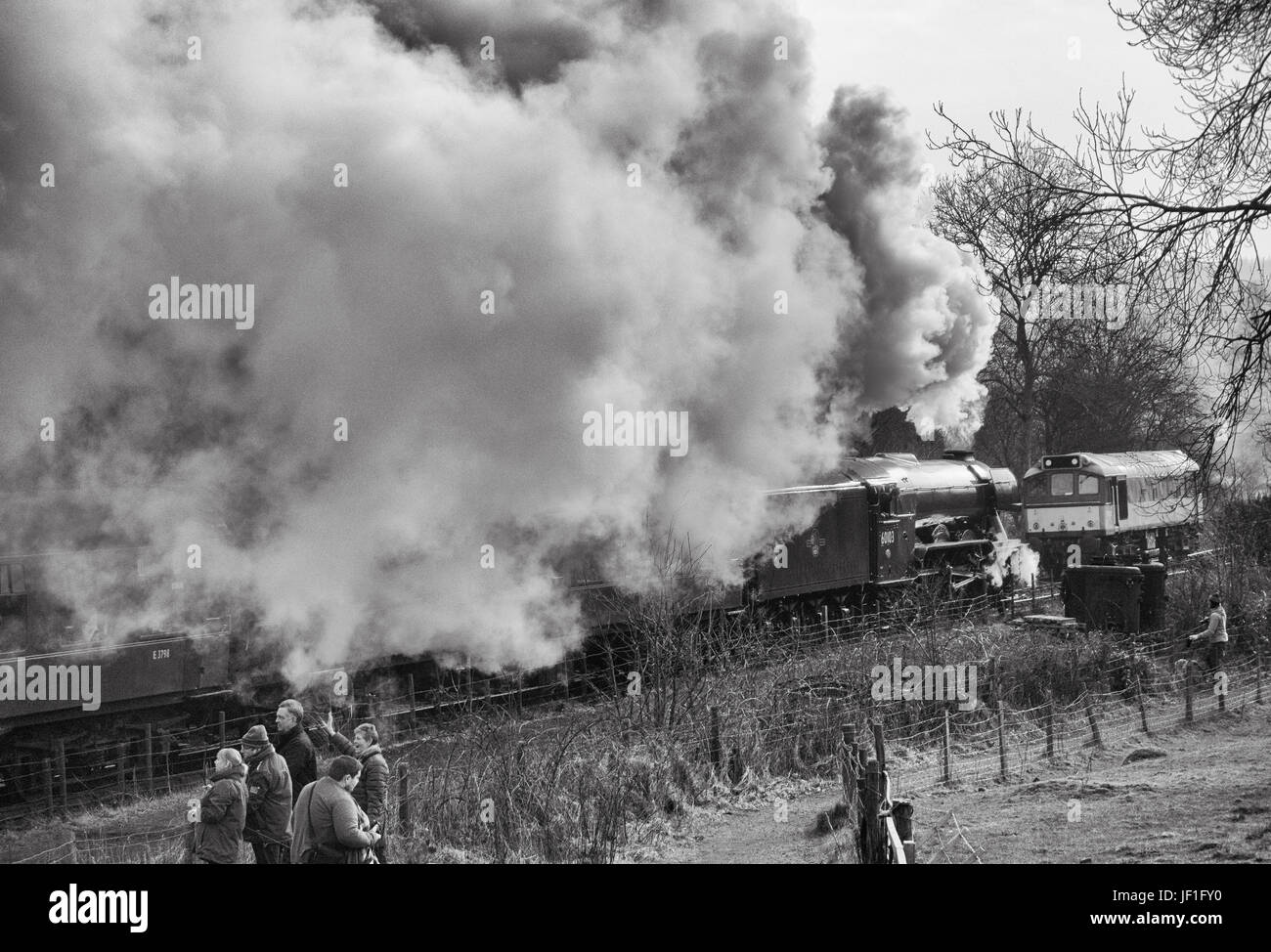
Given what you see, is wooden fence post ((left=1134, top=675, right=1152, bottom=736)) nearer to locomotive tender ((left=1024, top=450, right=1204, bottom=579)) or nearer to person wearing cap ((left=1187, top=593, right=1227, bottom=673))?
person wearing cap ((left=1187, top=593, right=1227, bottom=673))

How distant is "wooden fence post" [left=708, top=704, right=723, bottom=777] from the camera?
33.9 feet

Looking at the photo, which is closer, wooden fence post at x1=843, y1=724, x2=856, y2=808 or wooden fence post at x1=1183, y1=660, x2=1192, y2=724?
wooden fence post at x1=843, y1=724, x2=856, y2=808

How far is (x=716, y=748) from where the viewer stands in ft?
34.1

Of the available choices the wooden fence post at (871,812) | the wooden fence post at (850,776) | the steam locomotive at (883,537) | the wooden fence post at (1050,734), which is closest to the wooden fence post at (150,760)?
the wooden fence post at (850,776)

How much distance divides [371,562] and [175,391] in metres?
2.44

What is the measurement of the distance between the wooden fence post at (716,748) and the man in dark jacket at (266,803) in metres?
3.93

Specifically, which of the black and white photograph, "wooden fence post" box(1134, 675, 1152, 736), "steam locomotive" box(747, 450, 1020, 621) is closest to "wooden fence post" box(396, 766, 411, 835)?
the black and white photograph

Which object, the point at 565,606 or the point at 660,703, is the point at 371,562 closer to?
the point at 565,606

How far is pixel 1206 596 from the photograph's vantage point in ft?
56.0

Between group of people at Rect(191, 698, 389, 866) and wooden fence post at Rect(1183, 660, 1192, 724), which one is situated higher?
group of people at Rect(191, 698, 389, 866)

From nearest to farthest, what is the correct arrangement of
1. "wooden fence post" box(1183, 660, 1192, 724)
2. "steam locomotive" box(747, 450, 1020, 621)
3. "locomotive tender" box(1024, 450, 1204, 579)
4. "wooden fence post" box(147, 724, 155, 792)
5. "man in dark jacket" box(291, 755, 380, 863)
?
"man in dark jacket" box(291, 755, 380, 863) < "wooden fence post" box(147, 724, 155, 792) < "wooden fence post" box(1183, 660, 1192, 724) < "steam locomotive" box(747, 450, 1020, 621) < "locomotive tender" box(1024, 450, 1204, 579)

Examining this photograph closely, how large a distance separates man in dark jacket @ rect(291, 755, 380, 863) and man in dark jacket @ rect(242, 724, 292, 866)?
A: 1.08 meters

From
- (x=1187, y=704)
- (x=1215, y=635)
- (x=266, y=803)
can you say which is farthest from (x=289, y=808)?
(x=1215, y=635)
